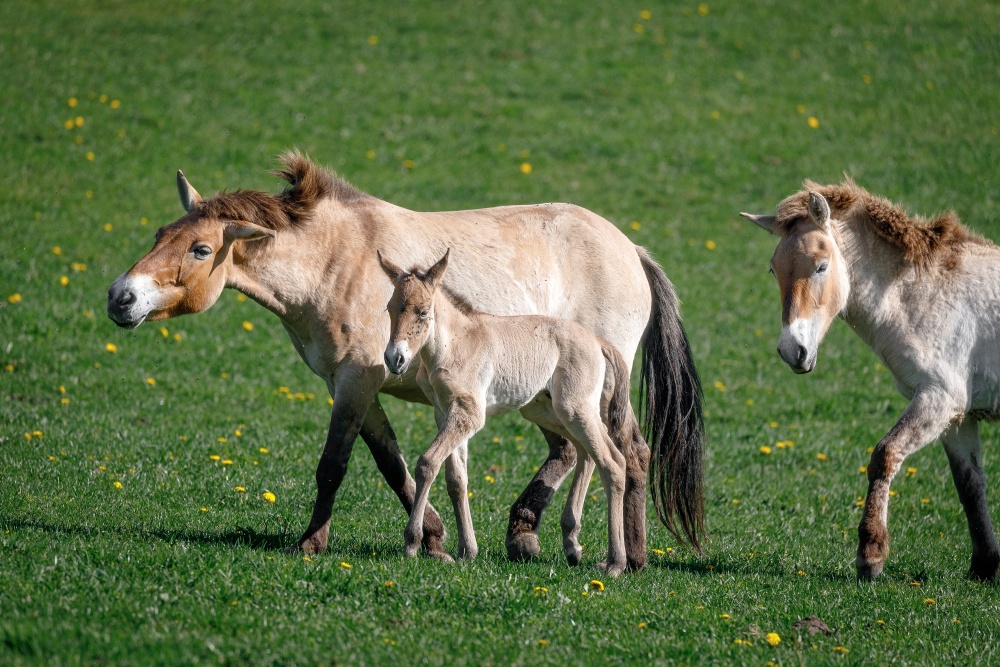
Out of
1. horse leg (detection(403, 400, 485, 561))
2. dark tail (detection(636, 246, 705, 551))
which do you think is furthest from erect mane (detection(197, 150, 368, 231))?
dark tail (detection(636, 246, 705, 551))

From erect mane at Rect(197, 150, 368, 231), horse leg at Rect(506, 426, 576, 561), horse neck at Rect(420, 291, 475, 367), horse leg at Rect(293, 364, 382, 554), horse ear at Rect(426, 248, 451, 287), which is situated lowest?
horse leg at Rect(506, 426, 576, 561)

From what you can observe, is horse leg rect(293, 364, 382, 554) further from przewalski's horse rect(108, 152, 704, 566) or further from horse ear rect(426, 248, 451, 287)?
horse ear rect(426, 248, 451, 287)

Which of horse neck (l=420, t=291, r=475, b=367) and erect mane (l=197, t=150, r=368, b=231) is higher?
erect mane (l=197, t=150, r=368, b=231)

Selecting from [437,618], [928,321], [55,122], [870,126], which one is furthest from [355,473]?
[870,126]

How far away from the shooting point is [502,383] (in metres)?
6.48

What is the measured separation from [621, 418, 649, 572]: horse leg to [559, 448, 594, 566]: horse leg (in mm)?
299

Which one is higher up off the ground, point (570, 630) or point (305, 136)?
point (305, 136)

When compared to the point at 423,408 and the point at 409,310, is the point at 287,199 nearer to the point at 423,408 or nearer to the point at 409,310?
the point at 409,310

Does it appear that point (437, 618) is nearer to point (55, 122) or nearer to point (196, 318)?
point (196, 318)

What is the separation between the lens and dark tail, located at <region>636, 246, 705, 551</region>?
7746mm

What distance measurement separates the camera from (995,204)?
56.3 feet

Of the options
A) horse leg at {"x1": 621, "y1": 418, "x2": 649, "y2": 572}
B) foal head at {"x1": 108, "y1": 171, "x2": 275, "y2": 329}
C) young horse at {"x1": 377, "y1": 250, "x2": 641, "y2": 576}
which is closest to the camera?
young horse at {"x1": 377, "y1": 250, "x2": 641, "y2": 576}

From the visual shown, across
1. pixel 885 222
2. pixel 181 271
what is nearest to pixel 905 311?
pixel 885 222

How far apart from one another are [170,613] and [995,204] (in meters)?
16.1
